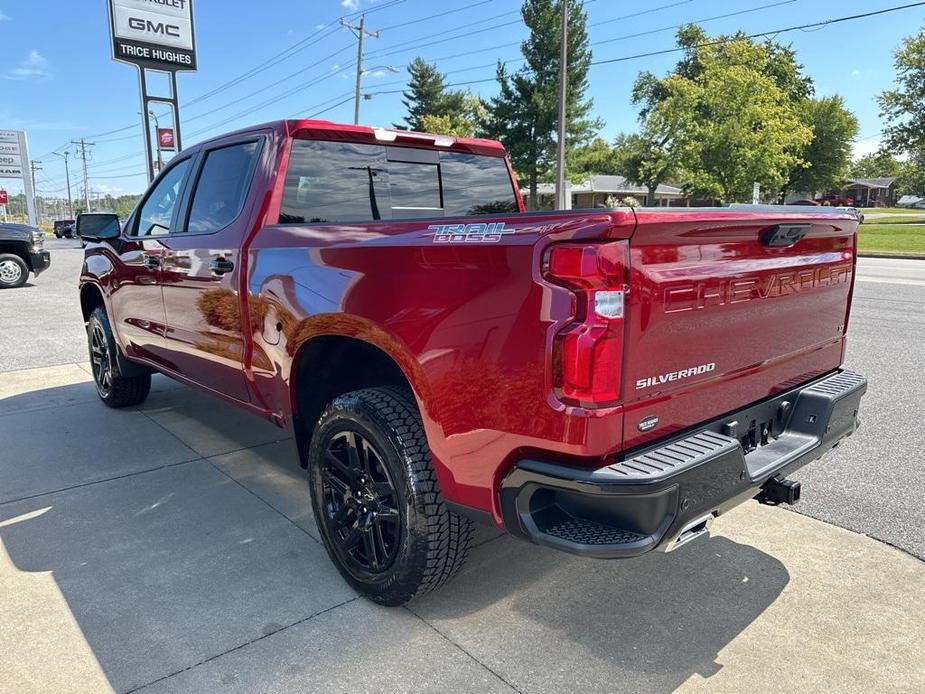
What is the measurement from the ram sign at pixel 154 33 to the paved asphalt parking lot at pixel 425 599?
18.9m

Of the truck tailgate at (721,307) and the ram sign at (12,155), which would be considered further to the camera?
the ram sign at (12,155)

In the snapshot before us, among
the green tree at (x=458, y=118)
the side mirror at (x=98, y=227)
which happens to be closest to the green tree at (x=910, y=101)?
the green tree at (x=458, y=118)

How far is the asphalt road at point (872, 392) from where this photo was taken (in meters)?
3.49

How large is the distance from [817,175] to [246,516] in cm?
7110

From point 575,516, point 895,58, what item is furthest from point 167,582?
point 895,58

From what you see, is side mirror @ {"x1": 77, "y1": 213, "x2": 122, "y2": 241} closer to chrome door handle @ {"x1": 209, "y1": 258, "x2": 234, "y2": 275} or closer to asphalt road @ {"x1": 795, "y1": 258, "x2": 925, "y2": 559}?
chrome door handle @ {"x1": 209, "y1": 258, "x2": 234, "y2": 275}

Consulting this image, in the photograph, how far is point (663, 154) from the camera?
136 ft

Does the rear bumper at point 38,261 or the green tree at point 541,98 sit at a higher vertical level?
the green tree at point 541,98

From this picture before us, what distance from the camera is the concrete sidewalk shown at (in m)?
2.30

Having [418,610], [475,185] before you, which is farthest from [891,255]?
[418,610]

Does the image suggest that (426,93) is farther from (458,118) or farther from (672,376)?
(672,376)

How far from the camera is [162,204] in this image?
4441 millimetres

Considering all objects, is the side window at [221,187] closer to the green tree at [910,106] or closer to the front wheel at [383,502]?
the front wheel at [383,502]

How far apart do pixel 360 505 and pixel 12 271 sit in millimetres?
15225
